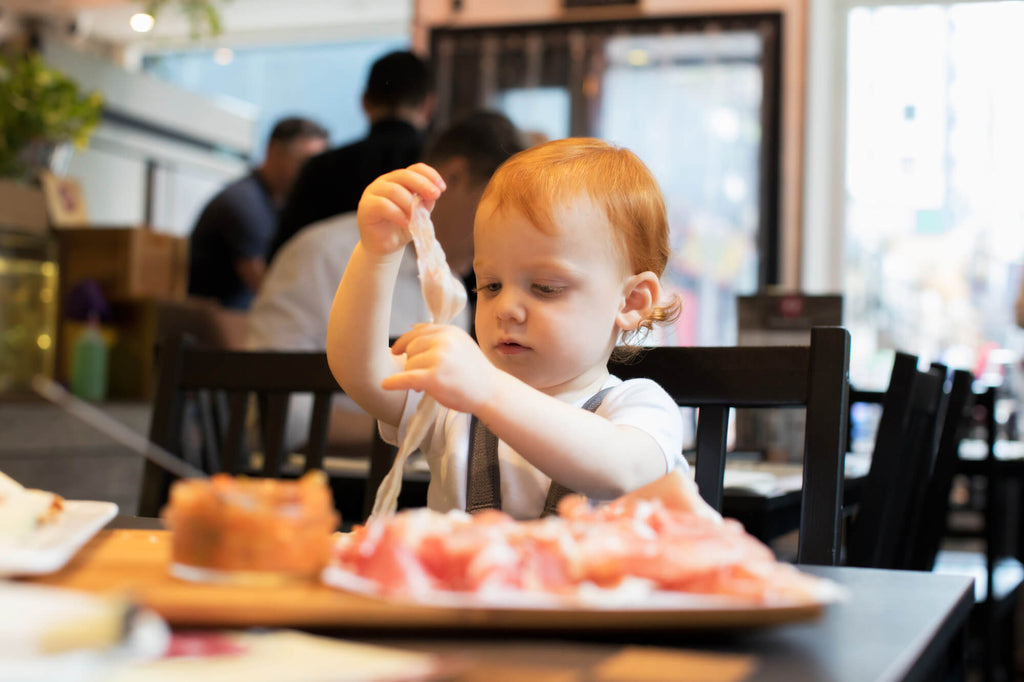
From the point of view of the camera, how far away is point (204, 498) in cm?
46

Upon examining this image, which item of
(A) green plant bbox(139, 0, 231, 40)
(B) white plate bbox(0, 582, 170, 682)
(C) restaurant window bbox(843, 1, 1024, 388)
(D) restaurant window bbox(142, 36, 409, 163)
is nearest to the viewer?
(B) white plate bbox(0, 582, 170, 682)

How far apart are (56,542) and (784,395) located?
61cm

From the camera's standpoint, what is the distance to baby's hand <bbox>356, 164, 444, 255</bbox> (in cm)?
82

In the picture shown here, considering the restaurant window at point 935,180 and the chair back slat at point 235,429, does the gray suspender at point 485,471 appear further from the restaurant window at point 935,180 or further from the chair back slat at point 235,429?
the restaurant window at point 935,180

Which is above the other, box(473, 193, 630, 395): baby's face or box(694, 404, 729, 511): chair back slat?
box(473, 193, 630, 395): baby's face

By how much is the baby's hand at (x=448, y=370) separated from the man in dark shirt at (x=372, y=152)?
187 centimetres

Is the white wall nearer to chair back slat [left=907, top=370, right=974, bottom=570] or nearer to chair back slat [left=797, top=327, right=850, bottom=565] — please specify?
chair back slat [left=907, top=370, right=974, bottom=570]

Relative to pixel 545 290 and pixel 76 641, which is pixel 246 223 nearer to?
→ pixel 545 290

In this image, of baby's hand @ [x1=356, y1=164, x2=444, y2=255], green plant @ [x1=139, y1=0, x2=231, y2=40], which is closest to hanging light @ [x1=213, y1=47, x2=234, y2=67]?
green plant @ [x1=139, y1=0, x2=231, y2=40]

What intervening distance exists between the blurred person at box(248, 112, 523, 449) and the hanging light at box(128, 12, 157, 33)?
4.14m

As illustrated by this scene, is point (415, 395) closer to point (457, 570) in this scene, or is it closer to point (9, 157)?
point (457, 570)


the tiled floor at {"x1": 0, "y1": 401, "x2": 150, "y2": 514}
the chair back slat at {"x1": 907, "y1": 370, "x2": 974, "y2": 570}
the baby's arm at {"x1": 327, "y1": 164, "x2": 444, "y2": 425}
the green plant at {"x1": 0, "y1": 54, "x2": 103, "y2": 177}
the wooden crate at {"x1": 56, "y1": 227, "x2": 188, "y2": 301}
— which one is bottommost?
the tiled floor at {"x1": 0, "y1": 401, "x2": 150, "y2": 514}

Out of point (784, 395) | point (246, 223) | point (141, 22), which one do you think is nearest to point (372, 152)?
point (246, 223)

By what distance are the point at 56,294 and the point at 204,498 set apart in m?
3.71
